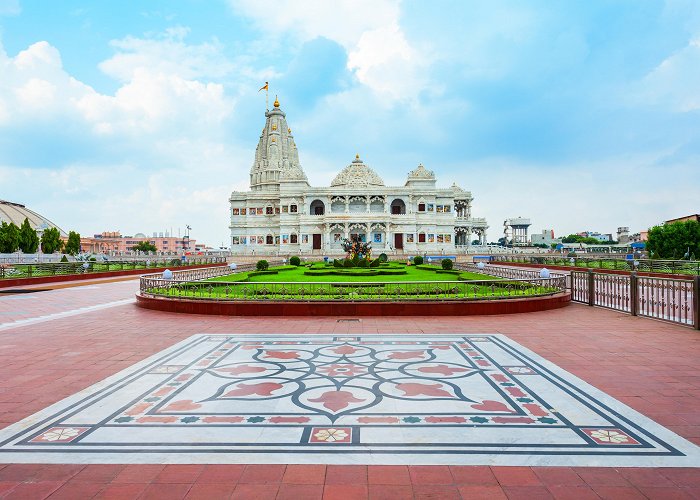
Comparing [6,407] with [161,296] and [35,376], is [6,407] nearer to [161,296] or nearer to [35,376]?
[35,376]

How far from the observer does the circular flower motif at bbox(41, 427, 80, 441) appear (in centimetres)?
415

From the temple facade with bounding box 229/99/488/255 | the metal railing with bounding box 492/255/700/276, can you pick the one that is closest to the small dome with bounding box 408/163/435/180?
the temple facade with bounding box 229/99/488/255

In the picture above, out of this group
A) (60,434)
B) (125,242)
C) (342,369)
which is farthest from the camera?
(125,242)

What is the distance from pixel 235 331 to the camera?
9.66 metres

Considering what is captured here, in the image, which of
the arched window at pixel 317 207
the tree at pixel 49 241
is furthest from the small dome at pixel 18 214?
the arched window at pixel 317 207

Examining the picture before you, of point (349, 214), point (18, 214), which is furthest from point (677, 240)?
point (18, 214)

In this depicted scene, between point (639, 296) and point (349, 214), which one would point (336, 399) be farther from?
point (349, 214)

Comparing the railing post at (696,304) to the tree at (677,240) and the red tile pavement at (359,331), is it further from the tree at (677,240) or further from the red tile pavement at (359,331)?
the tree at (677,240)

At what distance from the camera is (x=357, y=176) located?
62.9 metres

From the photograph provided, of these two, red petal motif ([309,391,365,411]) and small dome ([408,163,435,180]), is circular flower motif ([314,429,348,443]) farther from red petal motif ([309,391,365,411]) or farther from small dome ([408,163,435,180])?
small dome ([408,163,435,180])

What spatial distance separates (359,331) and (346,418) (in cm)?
494

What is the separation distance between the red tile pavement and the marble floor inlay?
20cm

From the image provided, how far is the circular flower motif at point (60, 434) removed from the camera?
4.15 meters

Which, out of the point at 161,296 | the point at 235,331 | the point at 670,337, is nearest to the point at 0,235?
the point at 161,296
